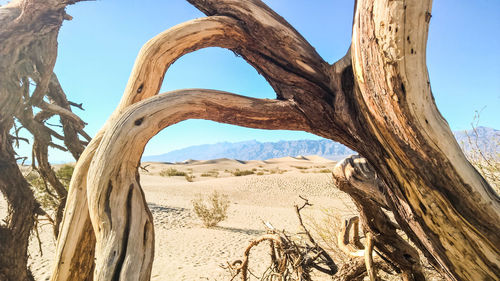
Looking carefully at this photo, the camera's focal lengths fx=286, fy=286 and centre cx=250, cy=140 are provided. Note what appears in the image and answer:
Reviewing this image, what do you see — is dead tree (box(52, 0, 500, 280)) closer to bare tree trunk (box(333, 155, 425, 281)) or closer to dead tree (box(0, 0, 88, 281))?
bare tree trunk (box(333, 155, 425, 281))

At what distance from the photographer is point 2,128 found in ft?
10.7

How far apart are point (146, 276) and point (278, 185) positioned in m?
23.8

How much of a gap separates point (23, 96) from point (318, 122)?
13.2ft

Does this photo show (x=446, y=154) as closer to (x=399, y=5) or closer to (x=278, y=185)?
(x=399, y=5)

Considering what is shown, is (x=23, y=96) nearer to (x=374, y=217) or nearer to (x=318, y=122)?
(x=318, y=122)

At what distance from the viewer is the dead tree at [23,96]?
3.00 m

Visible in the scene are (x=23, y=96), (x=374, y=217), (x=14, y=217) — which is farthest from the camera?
(x=23, y=96)

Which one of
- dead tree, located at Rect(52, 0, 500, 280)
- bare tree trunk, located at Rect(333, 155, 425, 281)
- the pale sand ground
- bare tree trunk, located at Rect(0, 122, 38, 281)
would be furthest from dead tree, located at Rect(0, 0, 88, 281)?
bare tree trunk, located at Rect(333, 155, 425, 281)

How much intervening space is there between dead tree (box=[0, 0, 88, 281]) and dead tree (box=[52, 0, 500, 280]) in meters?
1.97

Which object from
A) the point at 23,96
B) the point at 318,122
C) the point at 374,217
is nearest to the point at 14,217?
the point at 23,96

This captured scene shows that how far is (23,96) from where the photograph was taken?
12.4 feet

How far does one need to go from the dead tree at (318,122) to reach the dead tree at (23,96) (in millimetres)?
1974

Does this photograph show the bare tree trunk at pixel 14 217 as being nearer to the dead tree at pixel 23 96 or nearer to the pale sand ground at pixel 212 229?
the dead tree at pixel 23 96

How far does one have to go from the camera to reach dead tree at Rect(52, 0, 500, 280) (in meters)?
1.22
